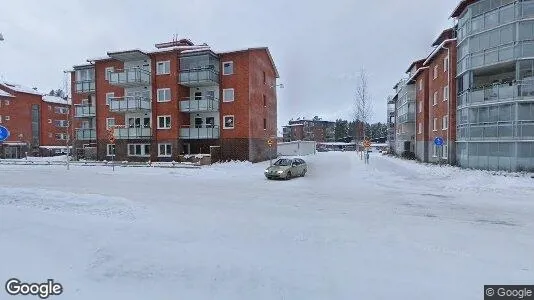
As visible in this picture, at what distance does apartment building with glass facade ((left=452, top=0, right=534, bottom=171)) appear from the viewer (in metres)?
23.8

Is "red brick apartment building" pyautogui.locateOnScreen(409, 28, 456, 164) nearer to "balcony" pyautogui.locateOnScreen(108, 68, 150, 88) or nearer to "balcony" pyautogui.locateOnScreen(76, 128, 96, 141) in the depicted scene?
"balcony" pyautogui.locateOnScreen(108, 68, 150, 88)

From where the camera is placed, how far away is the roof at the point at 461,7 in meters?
27.6

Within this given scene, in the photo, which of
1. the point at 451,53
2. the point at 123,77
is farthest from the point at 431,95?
the point at 123,77

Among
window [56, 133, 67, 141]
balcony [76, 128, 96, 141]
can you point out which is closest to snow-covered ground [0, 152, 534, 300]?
balcony [76, 128, 96, 141]

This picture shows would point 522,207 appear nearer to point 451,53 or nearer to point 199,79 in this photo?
point 451,53

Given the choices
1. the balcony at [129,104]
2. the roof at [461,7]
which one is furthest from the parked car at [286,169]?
the balcony at [129,104]

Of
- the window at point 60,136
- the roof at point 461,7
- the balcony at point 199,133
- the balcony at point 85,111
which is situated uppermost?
the roof at point 461,7

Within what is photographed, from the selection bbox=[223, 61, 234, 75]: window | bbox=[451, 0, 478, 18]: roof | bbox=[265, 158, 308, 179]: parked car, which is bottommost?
bbox=[265, 158, 308, 179]: parked car

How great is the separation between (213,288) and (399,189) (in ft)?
49.2

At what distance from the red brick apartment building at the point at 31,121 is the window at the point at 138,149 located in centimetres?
3215

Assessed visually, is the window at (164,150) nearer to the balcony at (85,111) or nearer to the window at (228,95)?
the window at (228,95)

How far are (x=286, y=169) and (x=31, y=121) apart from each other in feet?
210

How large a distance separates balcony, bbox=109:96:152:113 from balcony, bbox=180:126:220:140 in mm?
5328

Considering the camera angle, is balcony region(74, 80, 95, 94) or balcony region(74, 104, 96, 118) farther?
balcony region(74, 104, 96, 118)
